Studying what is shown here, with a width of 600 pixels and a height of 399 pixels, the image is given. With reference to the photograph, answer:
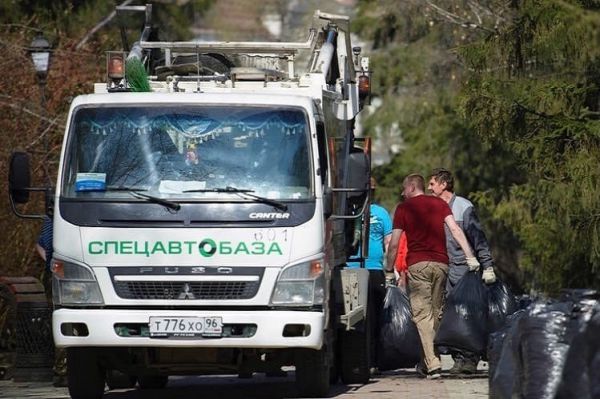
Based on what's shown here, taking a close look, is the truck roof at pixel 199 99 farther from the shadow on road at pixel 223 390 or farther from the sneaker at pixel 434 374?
the sneaker at pixel 434 374

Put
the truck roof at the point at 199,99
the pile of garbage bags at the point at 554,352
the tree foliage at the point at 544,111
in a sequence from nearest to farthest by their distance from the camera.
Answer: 1. the pile of garbage bags at the point at 554,352
2. the truck roof at the point at 199,99
3. the tree foliage at the point at 544,111

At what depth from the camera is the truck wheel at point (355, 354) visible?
13656 mm

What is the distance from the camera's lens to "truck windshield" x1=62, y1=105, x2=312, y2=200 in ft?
38.4

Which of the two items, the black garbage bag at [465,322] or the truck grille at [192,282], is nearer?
the truck grille at [192,282]

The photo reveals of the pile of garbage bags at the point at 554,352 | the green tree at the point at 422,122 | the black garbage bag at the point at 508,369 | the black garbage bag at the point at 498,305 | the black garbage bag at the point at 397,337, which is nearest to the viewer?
the pile of garbage bags at the point at 554,352

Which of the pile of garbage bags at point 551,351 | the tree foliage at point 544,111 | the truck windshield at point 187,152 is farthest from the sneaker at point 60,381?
the pile of garbage bags at point 551,351

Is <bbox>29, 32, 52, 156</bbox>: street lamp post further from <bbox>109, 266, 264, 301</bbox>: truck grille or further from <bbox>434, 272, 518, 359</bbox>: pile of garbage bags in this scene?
<bbox>109, 266, 264, 301</bbox>: truck grille

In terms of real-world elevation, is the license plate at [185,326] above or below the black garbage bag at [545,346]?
below

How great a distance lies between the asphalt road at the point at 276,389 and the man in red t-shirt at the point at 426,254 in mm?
502

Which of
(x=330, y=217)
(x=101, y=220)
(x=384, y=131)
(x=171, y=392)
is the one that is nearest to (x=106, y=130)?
(x=101, y=220)

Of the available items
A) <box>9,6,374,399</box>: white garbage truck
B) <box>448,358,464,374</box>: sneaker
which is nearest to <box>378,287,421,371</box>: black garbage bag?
<box>448,358,464,374</box>: sneaker

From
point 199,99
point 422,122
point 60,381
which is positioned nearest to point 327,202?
point 199,99

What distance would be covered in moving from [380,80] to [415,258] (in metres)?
19.7

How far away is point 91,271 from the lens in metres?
11.6
